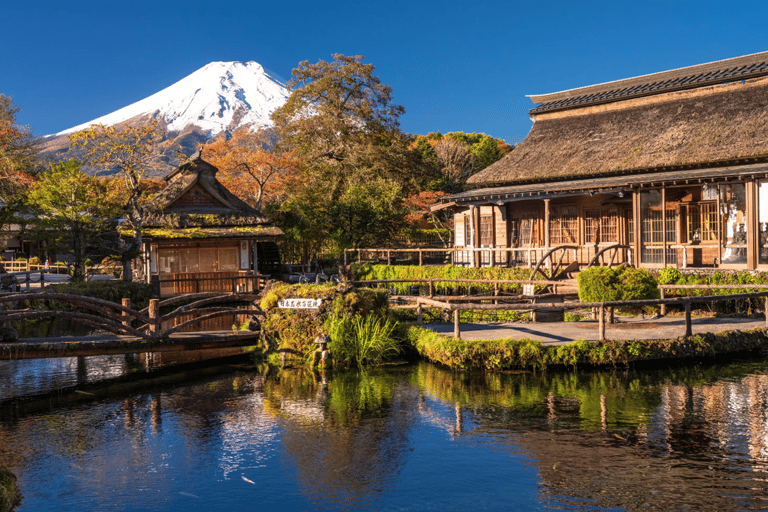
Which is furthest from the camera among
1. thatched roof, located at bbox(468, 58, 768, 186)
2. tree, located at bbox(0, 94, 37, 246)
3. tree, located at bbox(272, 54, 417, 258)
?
tree, located at bbox(272, 54, 417, 258)

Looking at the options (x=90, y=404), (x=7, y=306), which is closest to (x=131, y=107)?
(x=7, y=306)

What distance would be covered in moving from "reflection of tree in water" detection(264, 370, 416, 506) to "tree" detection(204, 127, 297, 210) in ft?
96.3

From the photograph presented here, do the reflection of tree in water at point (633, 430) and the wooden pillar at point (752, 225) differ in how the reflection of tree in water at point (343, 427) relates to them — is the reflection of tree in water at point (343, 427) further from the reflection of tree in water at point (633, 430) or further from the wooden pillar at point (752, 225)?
the wooden pillar at point (752, 225)

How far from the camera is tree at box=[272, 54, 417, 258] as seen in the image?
135ft

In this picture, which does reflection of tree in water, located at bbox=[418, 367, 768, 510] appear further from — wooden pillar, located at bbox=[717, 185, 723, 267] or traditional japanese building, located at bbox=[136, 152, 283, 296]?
traditional japanese building, located at bbox=[136, 152, 283, 296]

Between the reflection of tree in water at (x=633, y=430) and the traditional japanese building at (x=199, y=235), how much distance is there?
17.6 metres

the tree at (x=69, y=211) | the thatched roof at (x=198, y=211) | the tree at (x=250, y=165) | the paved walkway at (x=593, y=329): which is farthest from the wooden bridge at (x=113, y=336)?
the tree at (x=250, y=165)

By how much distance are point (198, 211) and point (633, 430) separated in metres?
24.5

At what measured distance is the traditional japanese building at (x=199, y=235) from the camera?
94.3ft

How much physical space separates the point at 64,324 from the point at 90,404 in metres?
13.0

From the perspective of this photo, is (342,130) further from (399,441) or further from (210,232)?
(399,441)

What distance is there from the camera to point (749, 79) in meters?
25.6

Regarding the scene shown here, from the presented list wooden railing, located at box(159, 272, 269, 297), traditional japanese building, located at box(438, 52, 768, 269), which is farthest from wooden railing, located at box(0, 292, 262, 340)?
traditional japanese building, located at box(438, 52, 768, 269)

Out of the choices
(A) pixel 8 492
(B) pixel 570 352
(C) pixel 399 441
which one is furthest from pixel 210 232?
(A) pixel 8 492
